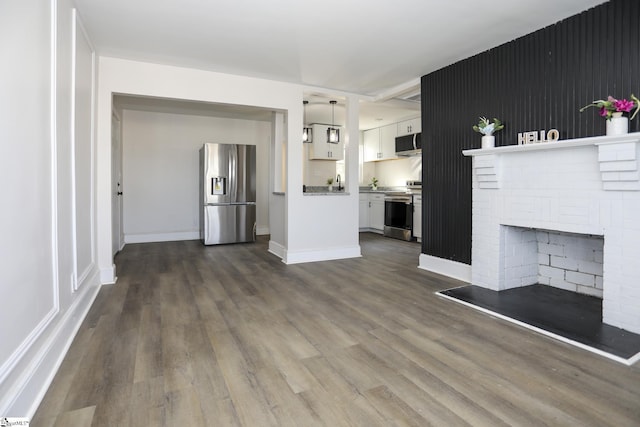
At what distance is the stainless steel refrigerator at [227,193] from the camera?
5.93m

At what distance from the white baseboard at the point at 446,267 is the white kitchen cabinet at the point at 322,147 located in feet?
13.1

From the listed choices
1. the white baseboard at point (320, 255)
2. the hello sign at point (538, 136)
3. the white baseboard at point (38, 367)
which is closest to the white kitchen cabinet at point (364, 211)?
the white baseboard at point (320, 255)

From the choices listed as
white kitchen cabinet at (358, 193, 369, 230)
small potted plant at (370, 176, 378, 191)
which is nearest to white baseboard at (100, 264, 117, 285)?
white kitchen cabinet at (358, 193, 369, 230)

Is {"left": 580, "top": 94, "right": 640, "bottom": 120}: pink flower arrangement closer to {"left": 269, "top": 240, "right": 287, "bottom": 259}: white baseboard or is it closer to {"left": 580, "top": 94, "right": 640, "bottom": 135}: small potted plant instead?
{"left": 580, "top": 94, "right": 640, "bottom": 135}: small potted plant

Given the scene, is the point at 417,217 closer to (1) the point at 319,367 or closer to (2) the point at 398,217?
(2) the point at 398,217

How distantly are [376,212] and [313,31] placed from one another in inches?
192

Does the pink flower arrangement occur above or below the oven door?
above

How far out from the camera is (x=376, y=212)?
7.53 meters

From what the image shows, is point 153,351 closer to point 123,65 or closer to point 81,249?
point 81,249

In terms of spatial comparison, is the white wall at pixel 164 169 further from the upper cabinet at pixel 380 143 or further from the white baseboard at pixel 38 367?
the white baseboard at pixel 38 367

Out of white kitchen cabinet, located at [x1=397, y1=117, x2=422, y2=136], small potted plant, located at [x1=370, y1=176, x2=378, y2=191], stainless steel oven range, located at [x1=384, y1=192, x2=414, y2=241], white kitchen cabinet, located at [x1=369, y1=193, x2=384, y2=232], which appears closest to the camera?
stainless steel oven range, located at [x1=384, y1=192, x2=414, y2=241]

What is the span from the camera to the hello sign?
289cm

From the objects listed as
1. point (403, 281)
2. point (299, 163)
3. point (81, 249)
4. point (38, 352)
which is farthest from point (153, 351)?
point (299, 163)

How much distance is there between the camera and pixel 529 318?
261 cm
